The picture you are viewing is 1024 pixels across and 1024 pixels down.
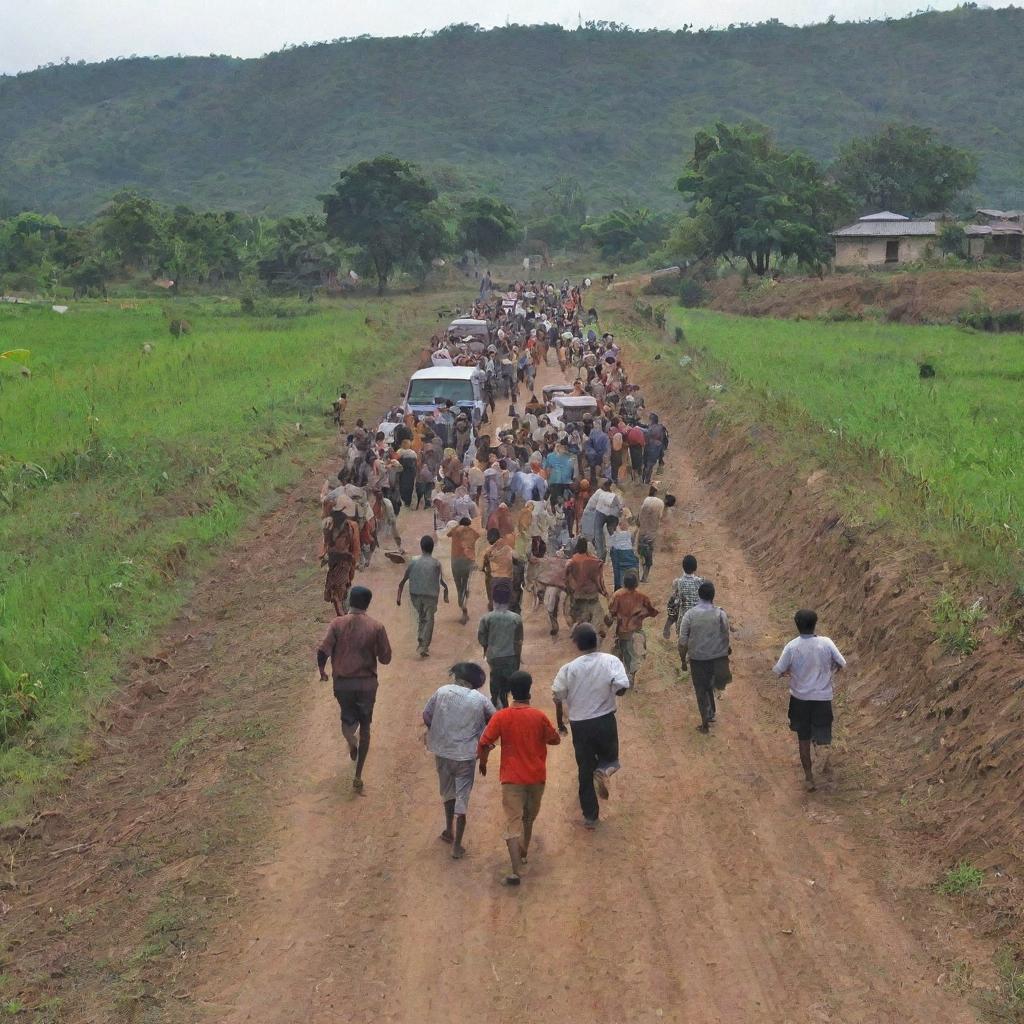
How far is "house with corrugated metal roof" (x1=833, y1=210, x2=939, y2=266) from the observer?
5759 centimetres

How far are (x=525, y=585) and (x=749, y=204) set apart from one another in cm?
4750

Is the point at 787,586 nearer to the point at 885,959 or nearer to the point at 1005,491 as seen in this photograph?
the point at 1005,491

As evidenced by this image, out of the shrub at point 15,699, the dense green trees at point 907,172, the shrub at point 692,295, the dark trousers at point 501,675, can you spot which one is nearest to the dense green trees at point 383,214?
the shrub at point 692,295

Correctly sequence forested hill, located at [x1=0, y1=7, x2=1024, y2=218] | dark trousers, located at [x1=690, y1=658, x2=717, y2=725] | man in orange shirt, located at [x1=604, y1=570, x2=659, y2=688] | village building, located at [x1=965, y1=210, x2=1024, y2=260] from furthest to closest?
forested hill, located at [x1=0, y1=7, x2=1024, y2=218], village building, located at [x1=965, y1=210, x2=1024, y2=260], man in orange shirt, located at [x1=604, y1=570, x2=659, y2=688], dark trousers, located at [x1=690, y1=658, x2=717, y2=725]

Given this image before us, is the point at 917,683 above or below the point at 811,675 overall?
below

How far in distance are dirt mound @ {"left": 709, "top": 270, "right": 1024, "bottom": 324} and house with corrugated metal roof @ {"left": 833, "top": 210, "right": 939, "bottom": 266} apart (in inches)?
225

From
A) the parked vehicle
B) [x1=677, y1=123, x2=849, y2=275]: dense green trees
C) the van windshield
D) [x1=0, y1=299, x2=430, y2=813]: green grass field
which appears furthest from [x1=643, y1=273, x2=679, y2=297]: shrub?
the parked vehicle

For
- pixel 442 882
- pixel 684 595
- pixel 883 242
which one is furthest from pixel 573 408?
pixel 883 242

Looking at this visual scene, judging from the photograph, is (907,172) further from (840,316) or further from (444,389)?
(444,389)

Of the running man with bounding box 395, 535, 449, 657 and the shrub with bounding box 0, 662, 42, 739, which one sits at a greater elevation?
the running man with bounding box 395, 535, 449, 657

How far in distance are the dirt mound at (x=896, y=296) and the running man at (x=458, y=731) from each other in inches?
1351

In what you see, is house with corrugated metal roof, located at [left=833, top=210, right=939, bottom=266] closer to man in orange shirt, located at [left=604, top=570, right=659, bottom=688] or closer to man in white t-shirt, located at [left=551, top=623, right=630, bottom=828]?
man in orange shirt, located at [left=604, top=570, right=659, bottom=688]

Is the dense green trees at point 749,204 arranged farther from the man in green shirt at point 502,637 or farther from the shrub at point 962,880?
the shrub at point 962,880

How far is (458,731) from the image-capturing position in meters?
8.74
